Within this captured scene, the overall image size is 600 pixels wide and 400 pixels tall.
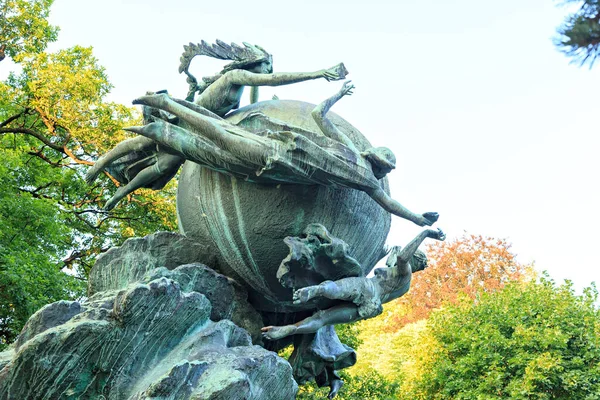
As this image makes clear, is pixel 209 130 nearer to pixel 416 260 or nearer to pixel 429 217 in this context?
pixel 429 217

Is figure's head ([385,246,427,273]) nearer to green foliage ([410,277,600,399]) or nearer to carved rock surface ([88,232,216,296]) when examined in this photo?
carved rock surface ([88,232,216,296])

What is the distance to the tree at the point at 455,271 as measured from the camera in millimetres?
31094

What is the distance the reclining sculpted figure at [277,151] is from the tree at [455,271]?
26105 millimetres

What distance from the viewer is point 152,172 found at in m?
5.96

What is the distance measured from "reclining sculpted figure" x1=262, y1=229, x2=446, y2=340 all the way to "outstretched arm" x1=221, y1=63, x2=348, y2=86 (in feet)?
4.84

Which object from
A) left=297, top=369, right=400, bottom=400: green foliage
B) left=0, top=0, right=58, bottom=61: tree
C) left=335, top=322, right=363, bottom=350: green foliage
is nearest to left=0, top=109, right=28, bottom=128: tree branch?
left=0, top=0, right=58, bottom=61: tree

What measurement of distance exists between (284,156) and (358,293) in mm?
1214

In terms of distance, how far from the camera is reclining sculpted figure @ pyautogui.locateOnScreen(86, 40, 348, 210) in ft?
19.0

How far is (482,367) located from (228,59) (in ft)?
35.1

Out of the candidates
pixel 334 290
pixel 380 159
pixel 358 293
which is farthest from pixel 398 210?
pixel 334 290

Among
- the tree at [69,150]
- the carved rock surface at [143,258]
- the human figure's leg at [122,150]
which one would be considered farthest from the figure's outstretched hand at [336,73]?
the tree at [69,150]

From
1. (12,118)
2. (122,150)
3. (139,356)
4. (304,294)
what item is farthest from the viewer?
(12,118)

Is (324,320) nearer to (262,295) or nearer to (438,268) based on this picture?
(262,295)

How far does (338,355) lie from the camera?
6.02 metres
